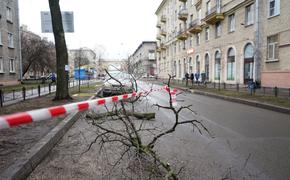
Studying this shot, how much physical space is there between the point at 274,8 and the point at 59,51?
17400 millimetres

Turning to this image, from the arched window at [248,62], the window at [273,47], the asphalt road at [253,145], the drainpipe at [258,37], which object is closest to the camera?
the asphalt road at [253,145]

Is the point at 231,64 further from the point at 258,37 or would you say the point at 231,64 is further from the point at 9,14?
the point at 9,14

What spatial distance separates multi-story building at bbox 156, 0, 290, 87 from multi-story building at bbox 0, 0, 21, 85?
23.4 metres

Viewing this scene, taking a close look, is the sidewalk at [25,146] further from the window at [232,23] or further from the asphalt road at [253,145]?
the window at [232,23]

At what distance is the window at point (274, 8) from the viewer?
19.3m

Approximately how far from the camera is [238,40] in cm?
2489

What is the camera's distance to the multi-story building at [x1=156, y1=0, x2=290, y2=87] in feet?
62.5

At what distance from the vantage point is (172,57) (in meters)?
53.1

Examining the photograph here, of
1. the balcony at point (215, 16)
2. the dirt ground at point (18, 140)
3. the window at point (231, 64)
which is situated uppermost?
the balcony at point (215, 16)

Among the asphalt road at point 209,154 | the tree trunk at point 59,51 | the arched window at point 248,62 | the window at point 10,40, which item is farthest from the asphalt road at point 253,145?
the window at point 10,40

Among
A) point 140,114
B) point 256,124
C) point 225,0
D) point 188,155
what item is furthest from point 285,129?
point 225,0

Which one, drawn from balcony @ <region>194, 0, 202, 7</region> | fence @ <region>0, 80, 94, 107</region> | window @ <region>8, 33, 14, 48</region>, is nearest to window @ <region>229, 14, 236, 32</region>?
balcony @ <region>194, 0, 202, 7</region>

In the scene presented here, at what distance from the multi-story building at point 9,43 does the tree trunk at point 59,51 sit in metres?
16.1

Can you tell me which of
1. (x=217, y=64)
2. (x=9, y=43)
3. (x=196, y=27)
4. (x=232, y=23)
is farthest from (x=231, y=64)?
(x=9, y=43)
